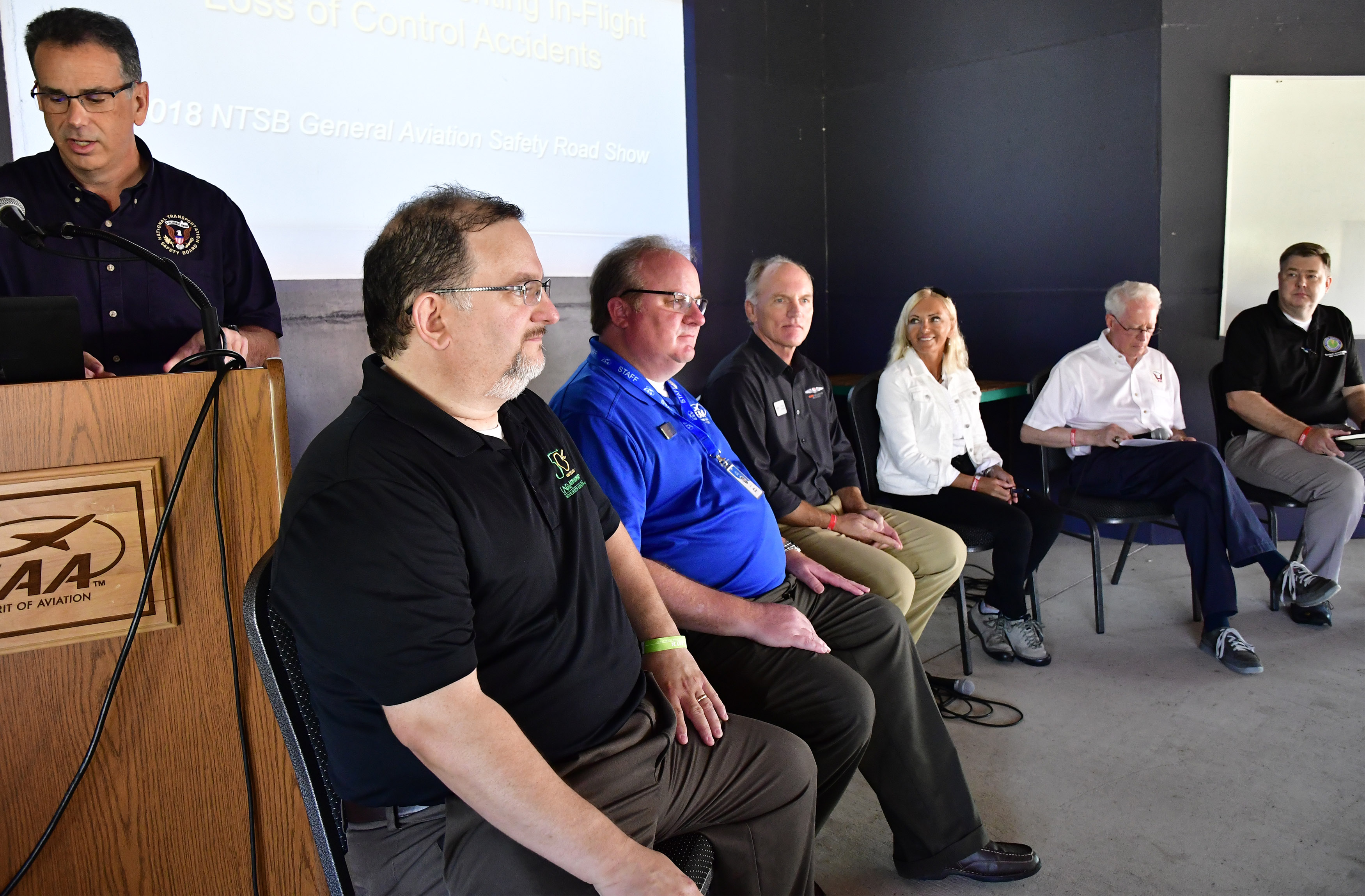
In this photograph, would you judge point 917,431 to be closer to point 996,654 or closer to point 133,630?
point 996,654

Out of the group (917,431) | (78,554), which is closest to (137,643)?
(78,554)

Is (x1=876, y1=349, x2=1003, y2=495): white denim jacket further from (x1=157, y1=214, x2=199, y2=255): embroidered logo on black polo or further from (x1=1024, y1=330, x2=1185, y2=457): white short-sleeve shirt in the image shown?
(x1=157, y1=214, x2=199, y2=255): embroidered logo on black polo

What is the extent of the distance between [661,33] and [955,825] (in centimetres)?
355

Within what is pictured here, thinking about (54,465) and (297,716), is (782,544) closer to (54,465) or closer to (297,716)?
(297,716)

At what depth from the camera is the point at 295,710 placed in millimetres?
1120

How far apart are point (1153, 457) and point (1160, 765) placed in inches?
52.8

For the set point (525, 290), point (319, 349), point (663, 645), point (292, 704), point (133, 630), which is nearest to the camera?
point (292, 704)

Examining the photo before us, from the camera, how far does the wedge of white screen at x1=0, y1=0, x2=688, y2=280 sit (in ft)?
9.45

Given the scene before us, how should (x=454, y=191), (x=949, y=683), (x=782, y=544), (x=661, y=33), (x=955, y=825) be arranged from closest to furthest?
(x=454, y=191) → (x=955, y=825) → (x=782, y=544) → (x=949, y=683) → (x=661, y=33)

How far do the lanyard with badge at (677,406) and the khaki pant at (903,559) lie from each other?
42 centimetres

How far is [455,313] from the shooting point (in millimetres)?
1294

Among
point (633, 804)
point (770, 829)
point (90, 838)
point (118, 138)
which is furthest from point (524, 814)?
point (118, 138)

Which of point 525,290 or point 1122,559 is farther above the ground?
point 525,290

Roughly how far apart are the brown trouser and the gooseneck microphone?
884mm
